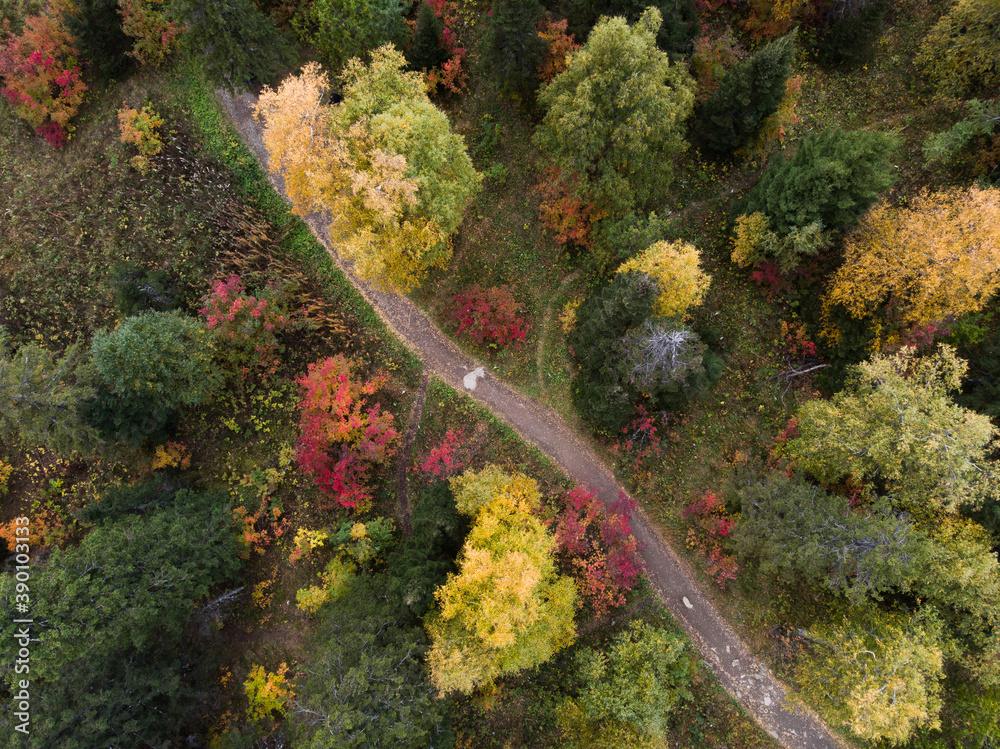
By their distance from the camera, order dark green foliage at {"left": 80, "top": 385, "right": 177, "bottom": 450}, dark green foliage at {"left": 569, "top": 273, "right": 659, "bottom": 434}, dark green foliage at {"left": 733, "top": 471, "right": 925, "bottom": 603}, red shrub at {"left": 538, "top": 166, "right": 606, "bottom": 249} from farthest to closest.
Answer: red shrub at {"left": 538, "top": 166, "right": 606, "bottom": 249}, dark green foliage at {"left": 80, "top": 385, "right": 177, "bottom": 450}, dark green foliage at {"left": 569, "top": 273, "right": 659, "bottom": 434}, dark green foliage at {"left": 733, "top": 471, "right": 925, "bottom": 603}

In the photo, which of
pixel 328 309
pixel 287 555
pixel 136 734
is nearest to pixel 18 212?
pixel 328 309

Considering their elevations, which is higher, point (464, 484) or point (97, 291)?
point (97, 291)

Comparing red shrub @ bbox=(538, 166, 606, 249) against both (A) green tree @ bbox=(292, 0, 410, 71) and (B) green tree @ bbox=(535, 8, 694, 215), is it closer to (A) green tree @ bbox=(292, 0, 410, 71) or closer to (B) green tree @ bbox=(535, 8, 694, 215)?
(B) green tree @ bbox=(535, 8, 694, 215)

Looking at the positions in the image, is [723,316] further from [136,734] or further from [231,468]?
[136,734]

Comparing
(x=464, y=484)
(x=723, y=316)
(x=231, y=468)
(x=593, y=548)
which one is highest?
(x=231, y=468)

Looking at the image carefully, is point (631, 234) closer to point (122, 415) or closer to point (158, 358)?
point (158, 358)

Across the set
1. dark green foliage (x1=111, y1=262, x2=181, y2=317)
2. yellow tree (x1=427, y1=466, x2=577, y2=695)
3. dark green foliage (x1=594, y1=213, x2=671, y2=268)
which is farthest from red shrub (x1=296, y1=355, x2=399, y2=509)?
dark green foliage (x1=594, y1=213, x2=671, y2=268)
